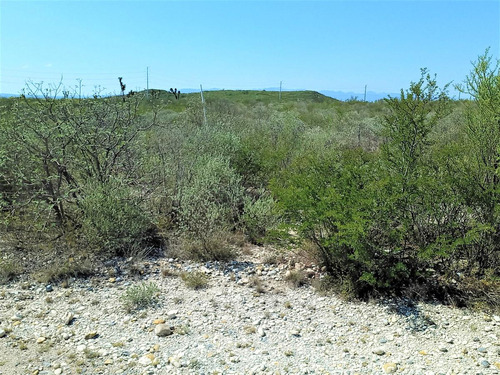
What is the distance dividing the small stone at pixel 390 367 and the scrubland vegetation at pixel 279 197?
1.25 metres

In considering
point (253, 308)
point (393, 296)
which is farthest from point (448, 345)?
point (253, 308)

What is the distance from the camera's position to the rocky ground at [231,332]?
3863mm

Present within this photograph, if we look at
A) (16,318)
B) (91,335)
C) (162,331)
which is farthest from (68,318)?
(162,331)

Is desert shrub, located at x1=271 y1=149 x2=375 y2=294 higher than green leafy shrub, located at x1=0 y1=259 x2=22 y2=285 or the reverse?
higher

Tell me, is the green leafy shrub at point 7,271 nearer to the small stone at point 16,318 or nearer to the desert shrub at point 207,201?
the small stone at point 16,318

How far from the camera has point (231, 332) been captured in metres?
4.46

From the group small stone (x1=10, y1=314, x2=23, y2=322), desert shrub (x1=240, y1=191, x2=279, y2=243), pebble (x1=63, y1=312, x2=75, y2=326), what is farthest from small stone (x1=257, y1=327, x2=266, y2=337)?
small stone (x1=10, y1=314, x2=23, y2=322)

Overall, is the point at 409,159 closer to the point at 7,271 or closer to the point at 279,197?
the point at 279,197

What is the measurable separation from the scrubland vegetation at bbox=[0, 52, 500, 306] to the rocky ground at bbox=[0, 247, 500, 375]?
21.5 inches

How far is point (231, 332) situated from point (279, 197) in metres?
2.54

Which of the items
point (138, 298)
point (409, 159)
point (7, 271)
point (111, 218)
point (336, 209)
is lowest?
point (138, 298)

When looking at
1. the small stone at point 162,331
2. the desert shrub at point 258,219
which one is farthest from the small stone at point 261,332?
the desert shrub at point 258,219

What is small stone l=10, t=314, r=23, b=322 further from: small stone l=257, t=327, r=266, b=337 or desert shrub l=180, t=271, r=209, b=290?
small stone l=257, t=327, r=266, b=337

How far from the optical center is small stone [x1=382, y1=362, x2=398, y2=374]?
3.69 m
